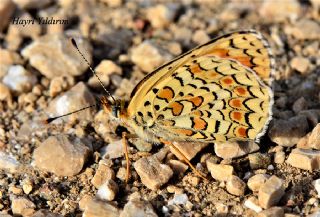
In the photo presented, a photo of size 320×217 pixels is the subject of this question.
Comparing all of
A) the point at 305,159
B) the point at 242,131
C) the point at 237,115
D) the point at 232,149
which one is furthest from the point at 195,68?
the point at 305,159

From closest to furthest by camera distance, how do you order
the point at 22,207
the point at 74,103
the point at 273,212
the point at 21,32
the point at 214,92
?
the point at 273,212
the point at 22,207
the point at 214,92
the point at 74,103
the point at 21,32

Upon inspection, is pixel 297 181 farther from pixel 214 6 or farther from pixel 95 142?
pixel 214 6

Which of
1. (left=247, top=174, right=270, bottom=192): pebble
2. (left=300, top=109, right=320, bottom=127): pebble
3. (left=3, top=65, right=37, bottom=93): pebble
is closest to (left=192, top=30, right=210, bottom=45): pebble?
(left=300, top=109, right=320, bottom=127): pebble

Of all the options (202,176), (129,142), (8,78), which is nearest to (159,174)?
(202,176)

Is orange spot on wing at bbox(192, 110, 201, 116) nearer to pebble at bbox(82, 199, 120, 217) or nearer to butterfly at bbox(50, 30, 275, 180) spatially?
butterfly at bbox(50, 30, 275, 180)

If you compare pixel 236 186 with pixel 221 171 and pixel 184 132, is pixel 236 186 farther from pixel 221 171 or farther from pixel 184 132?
pixel 184 132

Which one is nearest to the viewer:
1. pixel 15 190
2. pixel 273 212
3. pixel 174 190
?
pixel 273 212
